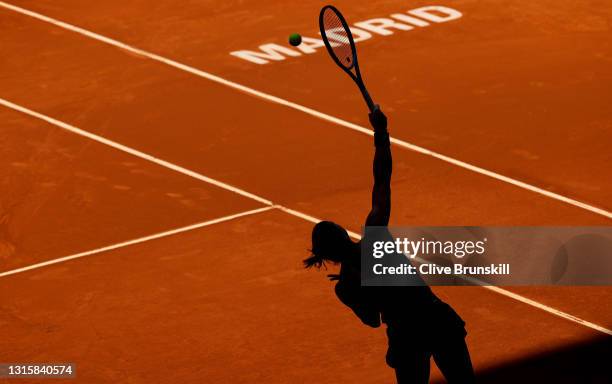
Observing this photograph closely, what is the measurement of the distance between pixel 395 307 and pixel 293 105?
875 centimetres

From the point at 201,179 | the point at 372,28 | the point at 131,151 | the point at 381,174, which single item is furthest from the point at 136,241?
the point at 372,28

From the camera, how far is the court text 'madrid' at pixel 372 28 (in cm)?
1912

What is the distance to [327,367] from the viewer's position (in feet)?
37.1

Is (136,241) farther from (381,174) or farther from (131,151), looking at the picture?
(381,174)

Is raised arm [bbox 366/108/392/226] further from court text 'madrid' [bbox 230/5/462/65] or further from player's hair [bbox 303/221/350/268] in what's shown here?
court text 'madrid' [bbox 230/5/462/65]

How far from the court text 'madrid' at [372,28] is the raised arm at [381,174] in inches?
Answer: 389

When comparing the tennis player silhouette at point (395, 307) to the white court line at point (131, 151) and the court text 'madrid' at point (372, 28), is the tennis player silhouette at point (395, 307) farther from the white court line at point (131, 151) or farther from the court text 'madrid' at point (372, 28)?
the court text 'madrid' at point (372, 28)

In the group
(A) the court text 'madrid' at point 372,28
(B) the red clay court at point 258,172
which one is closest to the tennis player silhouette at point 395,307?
(B) the red clay court at point 258,172

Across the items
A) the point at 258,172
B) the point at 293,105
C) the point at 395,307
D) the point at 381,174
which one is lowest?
the point at 258,172

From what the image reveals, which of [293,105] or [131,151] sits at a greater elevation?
[293,105]

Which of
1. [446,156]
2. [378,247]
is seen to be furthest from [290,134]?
[378,247]

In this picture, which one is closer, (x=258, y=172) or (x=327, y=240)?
(x=327, y=240)

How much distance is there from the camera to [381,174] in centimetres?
906

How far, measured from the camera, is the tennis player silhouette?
28.3 ft
